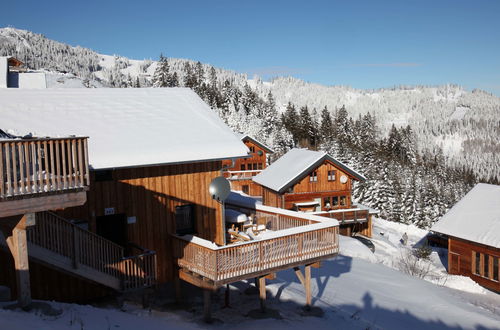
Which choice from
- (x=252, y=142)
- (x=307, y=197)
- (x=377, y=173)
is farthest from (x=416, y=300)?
(x=377, y=173)

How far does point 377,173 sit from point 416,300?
45025 millimetres

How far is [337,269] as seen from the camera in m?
22.4

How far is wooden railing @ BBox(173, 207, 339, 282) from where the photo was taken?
12844 millimetres

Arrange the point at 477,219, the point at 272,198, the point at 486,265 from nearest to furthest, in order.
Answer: the point at 486,265, the point at 477,219, the point at 272,198

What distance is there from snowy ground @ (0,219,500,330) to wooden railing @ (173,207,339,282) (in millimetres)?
1671

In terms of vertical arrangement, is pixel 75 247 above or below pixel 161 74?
below

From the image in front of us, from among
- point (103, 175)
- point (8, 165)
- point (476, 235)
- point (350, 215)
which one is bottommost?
point (350, 215)

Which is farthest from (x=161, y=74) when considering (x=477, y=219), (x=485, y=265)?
(x=485, y=265)

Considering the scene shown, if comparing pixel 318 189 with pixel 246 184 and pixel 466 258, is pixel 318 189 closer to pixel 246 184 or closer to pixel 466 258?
pixel 246 184

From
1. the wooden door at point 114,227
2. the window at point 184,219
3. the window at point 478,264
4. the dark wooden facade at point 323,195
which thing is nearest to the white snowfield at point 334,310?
the window at point 478,264

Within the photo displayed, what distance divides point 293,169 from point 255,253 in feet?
75.2

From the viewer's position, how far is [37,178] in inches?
373

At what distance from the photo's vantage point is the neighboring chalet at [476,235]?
24.4 m

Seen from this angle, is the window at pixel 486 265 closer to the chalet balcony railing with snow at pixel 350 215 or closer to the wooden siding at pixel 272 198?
the chalet balcony railing with snow at pixel 350 215
